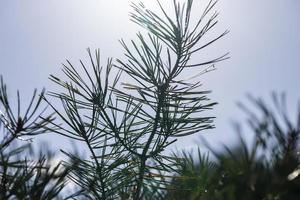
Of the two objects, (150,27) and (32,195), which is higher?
(150,27)

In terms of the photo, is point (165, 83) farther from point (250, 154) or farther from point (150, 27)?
point (250, 154)

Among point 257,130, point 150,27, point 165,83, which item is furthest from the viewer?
point 150,27

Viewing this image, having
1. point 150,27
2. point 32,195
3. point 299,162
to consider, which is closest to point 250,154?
point 299,162

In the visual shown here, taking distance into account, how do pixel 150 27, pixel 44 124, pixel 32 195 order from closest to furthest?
pixel 32 195, pixel 44 124, pixel 150 27

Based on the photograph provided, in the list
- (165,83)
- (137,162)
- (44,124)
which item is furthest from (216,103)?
(44,124)

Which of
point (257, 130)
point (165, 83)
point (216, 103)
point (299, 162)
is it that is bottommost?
point (299, 162)

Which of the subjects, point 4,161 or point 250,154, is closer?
point 250,154

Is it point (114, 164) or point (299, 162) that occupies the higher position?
point (114, 164)

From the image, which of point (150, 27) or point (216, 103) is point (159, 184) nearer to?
point (216, 103)

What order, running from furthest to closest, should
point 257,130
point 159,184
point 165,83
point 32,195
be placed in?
point 165,83, point 159,184, point 32,195, point 257,130
